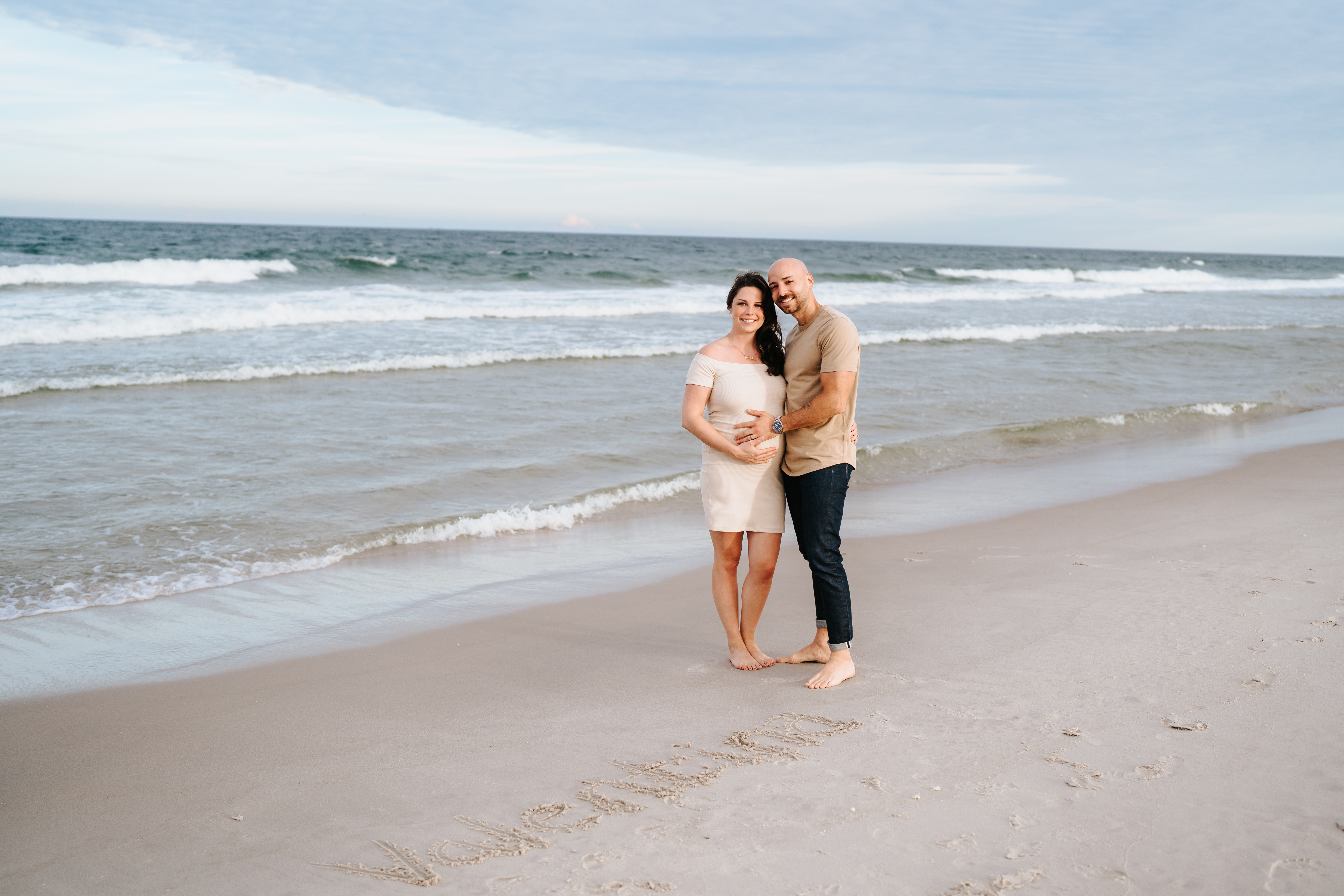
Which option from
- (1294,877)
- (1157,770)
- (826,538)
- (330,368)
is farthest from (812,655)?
(330,368)

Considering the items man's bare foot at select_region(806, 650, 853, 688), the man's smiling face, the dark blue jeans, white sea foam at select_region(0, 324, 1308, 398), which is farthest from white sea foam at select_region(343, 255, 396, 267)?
man's bare foot at select_region(806, 650, 853, 688)

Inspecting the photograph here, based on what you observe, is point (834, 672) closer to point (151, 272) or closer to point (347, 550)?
point (347, 550)

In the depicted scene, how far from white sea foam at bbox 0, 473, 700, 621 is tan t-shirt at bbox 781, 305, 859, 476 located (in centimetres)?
327

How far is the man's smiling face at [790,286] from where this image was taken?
13.2 ft

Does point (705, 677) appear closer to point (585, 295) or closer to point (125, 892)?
point (125, 892)

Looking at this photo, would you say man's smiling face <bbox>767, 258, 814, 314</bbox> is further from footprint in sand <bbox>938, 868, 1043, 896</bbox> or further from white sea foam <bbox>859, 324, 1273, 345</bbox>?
white sea foam <bbox>859, 324, 1273, 345</bbox>

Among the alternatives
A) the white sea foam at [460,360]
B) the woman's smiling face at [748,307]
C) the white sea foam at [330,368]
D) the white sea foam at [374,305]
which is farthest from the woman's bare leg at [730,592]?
the white sea foam at [374,305]

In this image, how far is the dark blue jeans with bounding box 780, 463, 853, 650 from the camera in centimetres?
408

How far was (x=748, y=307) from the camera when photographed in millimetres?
4047

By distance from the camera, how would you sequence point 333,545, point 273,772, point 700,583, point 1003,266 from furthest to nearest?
point 1003,266, point 333,545, point 700,583, point 273,772

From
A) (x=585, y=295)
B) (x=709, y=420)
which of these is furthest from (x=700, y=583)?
(x=585, y=295)

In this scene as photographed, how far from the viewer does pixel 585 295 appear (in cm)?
2892

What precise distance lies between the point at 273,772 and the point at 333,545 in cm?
309

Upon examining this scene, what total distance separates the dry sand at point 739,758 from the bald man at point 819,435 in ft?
1.08
